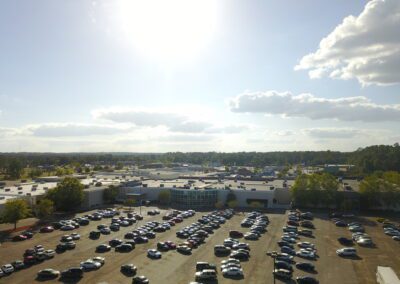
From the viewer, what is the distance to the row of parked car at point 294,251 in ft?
85.1

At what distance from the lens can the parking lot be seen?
85.4 feet

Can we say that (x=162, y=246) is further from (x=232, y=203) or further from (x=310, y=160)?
(x=310, y=160)

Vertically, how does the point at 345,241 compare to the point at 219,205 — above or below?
below

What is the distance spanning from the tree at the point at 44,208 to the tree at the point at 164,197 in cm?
1707

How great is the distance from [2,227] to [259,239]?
25888mm

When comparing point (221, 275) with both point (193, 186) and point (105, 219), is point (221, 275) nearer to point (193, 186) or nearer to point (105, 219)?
point (105, 219)

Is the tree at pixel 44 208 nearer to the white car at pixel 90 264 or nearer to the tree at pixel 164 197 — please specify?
the tree at pixel 164 197

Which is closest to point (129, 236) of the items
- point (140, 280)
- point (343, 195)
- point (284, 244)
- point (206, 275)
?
point (140, 280)

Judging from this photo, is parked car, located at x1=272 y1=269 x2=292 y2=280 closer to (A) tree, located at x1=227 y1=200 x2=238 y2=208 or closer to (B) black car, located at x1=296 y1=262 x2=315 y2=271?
(B) black car, located at x1=296 y1=262 x2=315 y2=271

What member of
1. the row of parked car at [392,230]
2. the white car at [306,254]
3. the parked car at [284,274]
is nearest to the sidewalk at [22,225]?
the parked car at [284,274]

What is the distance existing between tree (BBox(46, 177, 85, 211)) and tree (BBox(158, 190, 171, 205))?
1207cm

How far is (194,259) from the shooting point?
3019 centimetres

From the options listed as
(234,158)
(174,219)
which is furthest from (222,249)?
(234,158)

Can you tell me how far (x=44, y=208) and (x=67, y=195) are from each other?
4638 millimetres
